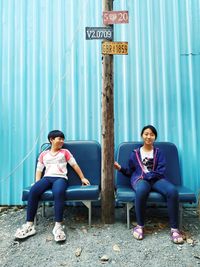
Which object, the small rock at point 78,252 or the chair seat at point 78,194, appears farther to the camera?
the chair seat at point 78,194

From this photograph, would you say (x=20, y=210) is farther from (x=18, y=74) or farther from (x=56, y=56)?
(x=56, y=56)

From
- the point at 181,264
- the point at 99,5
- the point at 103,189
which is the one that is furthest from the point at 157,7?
the point at 181,264

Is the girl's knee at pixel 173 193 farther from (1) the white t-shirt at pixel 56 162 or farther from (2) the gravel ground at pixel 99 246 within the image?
(1) the white t-shirt at pixel 56 162

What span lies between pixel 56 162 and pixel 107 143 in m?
0.78

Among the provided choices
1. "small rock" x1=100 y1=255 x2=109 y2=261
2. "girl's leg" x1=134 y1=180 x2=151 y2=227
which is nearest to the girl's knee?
"girl's leg" x1=134 y1=180 x2=151 y2=227

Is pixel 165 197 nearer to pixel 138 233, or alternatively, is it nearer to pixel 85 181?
pixel 138 233

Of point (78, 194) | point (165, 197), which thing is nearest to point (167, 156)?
point (165, 197)

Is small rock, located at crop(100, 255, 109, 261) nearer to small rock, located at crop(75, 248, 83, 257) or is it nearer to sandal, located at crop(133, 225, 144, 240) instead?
small rock, located at crop(75, 248, 83, 257)

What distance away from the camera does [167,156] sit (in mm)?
3811

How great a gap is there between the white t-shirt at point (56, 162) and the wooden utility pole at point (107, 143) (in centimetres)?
56

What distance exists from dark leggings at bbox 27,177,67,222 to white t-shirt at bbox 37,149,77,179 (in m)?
0.17

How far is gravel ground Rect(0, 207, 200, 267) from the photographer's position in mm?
2479

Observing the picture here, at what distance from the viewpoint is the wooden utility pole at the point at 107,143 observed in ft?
10.7

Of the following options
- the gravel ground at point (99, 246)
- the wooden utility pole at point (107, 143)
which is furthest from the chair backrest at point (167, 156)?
the gravel ground at point (99, 246)
